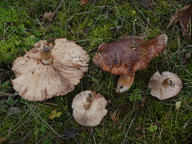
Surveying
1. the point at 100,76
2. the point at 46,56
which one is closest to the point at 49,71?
the point at 46,56

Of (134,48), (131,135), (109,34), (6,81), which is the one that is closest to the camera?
(134,48)

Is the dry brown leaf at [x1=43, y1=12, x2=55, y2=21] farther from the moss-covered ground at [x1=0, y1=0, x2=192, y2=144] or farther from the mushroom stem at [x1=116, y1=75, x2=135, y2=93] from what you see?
the mushroom stem at [x1=116, y1=75, x2=135, y2=93]

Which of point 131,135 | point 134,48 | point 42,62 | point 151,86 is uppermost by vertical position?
point 134,48

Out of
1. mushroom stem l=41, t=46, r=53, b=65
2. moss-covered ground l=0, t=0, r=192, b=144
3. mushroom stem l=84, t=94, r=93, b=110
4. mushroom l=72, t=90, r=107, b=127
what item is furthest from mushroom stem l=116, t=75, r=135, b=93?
mushroom stem l=41, t=46, r=53, b=65

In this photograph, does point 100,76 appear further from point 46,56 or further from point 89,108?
point 46,56

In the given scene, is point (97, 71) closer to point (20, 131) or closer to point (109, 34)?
point (109, 34)

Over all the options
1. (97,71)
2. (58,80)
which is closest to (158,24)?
(97,71)

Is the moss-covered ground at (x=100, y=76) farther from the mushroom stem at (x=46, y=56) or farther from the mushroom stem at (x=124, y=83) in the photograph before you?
the mushroom stem at (x=46, y=56)
